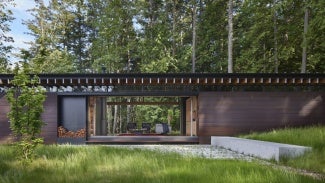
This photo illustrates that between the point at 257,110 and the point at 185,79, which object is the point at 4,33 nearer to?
the point at 185,79

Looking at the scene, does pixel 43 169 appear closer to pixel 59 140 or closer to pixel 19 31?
pixel 59 140

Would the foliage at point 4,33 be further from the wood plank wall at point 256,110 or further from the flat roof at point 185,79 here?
the wood plank wall at point 256,110

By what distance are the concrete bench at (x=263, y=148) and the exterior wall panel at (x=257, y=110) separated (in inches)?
65.5

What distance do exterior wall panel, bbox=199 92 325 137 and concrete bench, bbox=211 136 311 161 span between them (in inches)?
65.5

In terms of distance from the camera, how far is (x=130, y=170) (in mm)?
6488

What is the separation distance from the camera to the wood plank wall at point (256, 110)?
1585 centimetres

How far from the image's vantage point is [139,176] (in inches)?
231

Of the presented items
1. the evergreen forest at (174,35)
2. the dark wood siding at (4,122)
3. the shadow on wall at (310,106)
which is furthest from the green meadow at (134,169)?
the evergreen forest at (174,35)

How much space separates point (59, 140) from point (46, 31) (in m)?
19.4

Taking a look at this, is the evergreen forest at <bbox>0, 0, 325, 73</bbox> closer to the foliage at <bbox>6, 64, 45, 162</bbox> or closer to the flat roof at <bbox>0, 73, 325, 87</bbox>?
the flat roof at <bbox>0, 73, 325, 87</bbox>

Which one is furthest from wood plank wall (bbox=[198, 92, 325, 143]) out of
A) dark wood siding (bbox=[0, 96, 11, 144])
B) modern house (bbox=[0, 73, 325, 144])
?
dark wood siding (bbox=[0, 96, 11, 144])

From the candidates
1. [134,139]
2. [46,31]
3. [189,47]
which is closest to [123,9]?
[189,47]

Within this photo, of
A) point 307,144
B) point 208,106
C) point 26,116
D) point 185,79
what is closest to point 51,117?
point 185,79

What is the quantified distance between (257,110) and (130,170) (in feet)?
35.0
